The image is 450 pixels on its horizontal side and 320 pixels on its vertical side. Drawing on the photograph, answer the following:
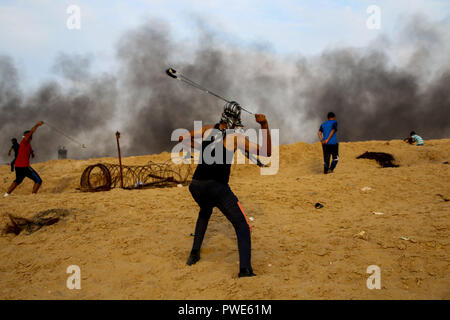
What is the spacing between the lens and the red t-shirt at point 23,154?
9.54 metres

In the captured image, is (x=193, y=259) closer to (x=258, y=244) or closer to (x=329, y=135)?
(x=258, y=244)

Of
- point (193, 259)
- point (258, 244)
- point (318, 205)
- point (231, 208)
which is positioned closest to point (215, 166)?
point (231, 208)

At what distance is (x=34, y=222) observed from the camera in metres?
6.65

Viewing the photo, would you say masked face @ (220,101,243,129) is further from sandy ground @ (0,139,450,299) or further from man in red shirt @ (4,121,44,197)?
man in red shirt @ (4,121,44,197)

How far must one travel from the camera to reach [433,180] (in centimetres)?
918

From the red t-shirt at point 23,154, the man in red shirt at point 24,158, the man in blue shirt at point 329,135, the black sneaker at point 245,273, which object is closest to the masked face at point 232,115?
the black sneaker at point 245,273

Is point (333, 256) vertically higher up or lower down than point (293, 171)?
lower down

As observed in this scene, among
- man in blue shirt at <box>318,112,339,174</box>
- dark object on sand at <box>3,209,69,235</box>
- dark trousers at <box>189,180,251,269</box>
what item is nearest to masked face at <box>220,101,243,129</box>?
dark trousers at <box>189,180,251,269</box>

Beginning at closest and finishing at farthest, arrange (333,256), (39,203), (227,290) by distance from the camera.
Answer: (227,290), (333,256), (39,203)

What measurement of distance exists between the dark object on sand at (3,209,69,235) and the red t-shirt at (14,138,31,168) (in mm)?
3361
